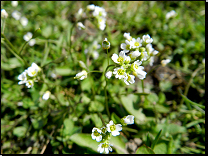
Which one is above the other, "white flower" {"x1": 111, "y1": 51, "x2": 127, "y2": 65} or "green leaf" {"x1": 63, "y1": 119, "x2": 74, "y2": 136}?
"white flower" {"x1": 111, "y1": 51, "x2": 127, "y2": 65}

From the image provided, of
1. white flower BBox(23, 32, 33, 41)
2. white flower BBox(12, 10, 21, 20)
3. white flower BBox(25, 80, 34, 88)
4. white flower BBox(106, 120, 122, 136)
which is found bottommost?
white flower BBox(106, 120, 122, 136)

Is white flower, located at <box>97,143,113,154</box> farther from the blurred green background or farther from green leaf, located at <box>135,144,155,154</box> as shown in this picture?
green leaf, located at <box>135,144,155,154</box>

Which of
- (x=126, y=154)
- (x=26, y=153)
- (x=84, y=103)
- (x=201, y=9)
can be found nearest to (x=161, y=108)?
(x=126, y=154)

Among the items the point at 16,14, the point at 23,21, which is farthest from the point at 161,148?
the point at 16,14

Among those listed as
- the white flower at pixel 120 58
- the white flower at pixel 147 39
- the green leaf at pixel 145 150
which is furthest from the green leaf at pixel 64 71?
the green leaf at pixel 145 150

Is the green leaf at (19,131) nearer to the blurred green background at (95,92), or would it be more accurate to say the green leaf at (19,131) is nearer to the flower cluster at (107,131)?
the blurred green background at (95,92)

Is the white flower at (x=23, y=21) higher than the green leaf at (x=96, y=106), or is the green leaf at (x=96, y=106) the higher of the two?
the white flower at (x=23, y=21)

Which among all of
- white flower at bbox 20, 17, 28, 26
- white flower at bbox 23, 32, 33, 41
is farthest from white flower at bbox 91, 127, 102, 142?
white flower at bbox 20, 17, 28, 26

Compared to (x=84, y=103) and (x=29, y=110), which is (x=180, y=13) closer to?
(x=84, y=103)

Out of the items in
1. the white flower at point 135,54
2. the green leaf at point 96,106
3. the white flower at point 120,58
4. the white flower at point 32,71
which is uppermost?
the white flower at point 135,54
